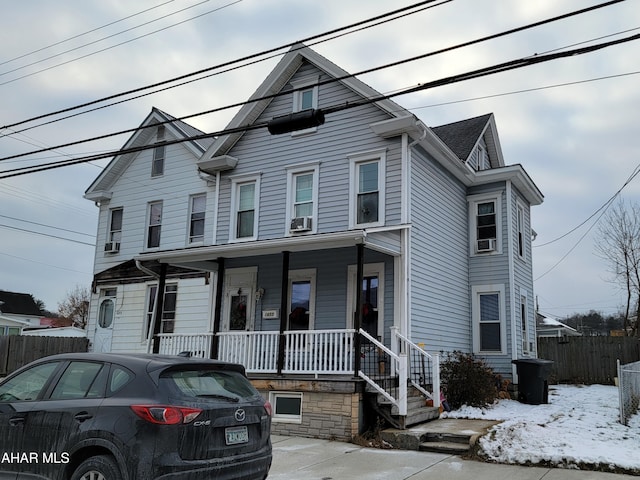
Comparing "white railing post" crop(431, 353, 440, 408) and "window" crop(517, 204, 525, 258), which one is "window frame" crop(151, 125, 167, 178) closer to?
"window" crop(517, 204, 525, 258)

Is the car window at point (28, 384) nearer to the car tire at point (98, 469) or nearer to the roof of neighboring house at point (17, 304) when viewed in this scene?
the car tire at point (98, 469)

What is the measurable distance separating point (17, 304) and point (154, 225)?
42196 mm

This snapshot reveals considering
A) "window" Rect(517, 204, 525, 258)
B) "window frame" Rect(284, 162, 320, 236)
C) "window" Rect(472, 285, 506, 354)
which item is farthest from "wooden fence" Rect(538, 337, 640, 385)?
"window frame" Rect(284, 162, 320, 236)

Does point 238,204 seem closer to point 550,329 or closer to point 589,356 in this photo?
point 589,356

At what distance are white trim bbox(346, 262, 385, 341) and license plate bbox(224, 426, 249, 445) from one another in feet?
23.8

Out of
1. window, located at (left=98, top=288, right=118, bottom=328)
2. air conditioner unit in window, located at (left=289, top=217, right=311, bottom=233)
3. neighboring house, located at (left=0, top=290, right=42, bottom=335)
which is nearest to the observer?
air conditioner unit in window, located at (left=289, top=217, right=311, bottom=233)

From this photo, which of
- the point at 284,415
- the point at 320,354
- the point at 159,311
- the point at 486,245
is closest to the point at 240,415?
the point at 320,354

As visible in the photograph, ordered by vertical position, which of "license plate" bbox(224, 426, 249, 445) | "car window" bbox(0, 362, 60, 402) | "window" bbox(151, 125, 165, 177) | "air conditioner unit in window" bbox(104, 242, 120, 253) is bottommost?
"license plate" bbox(224, 426, 249, 445)

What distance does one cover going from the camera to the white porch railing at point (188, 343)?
12.2 meters

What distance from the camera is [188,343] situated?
12.5m

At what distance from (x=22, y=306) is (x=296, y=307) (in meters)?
48.9

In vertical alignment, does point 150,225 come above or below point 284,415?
above

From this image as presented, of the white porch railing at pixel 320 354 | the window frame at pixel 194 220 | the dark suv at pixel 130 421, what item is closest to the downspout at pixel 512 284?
the white porch railing at pixel 320 354

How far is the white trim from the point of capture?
A: 1229 centimetres
